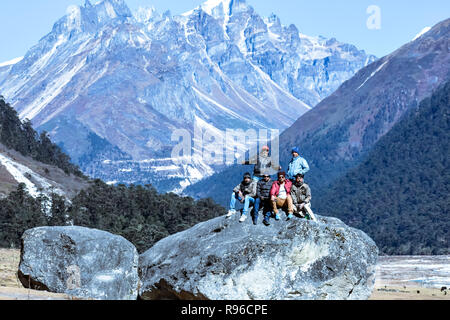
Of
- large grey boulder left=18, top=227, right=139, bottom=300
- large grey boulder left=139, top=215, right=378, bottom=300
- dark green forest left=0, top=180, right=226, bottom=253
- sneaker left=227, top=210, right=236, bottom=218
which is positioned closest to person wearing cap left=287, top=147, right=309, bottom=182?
large grey boulder left=139, top=215, right=378, bottom=300

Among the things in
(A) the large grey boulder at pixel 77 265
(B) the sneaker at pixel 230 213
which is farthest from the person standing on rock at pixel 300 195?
(A) the large grey boulder at pixel 77 265

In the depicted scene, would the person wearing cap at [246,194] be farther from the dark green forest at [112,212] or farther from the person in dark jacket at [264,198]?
the dark green forest at [112,212]

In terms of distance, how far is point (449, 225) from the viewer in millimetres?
181875

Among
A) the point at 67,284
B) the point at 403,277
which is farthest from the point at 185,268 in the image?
the point at 403,277

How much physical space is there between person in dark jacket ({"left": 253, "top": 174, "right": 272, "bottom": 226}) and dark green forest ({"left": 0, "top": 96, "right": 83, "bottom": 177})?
131m

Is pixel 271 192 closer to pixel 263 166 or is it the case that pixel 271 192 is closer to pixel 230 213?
pixel 263 166

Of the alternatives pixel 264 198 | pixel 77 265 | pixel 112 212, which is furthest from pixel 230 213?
pixel 112 212

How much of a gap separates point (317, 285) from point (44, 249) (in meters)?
11.4

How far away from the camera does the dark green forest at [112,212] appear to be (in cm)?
10074

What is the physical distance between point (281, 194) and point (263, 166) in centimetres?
133

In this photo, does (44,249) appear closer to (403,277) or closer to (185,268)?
(185,268)
